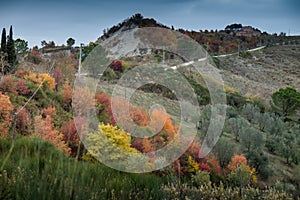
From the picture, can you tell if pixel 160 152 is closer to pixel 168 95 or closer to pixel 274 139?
pixel 274 139

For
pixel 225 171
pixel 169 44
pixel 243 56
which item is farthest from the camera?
pixel 243 56

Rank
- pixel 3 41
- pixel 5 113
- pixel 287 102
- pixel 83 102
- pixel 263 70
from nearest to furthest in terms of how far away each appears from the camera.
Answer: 1. pixel 5 113
2. pixel 83 102
3. pixel 3 41
4. pixel 287 102
5. pixel 263 70

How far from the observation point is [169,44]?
29.8 meters

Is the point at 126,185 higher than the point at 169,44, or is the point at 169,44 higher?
the point at 169,44

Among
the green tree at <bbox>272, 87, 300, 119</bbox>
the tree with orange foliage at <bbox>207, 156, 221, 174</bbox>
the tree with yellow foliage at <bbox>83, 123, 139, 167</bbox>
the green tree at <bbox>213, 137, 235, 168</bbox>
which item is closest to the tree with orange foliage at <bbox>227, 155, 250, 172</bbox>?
the tree with orange foliage at <bbox>207, 156, 221, 174</bbox>

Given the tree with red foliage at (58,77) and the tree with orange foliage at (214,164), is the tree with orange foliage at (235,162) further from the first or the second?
the tree with red foliage at (58,77)

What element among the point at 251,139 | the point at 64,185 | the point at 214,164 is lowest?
the point at 214,164

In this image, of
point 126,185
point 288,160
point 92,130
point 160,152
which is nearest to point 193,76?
point 288,160

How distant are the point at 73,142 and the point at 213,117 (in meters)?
13.5

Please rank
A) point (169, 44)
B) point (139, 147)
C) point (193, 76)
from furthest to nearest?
1. point (193, 76)
2. point (169, 44)
3. point (139, 147)

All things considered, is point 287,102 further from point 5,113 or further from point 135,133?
point 5,113

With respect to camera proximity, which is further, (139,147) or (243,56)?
(243,56)

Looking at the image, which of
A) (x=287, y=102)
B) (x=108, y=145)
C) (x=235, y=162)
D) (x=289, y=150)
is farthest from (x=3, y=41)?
(x=287, y=102)

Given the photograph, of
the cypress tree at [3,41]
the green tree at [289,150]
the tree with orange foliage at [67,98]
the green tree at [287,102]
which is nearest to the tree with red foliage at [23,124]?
the tree with orange foliage at [67,98]
